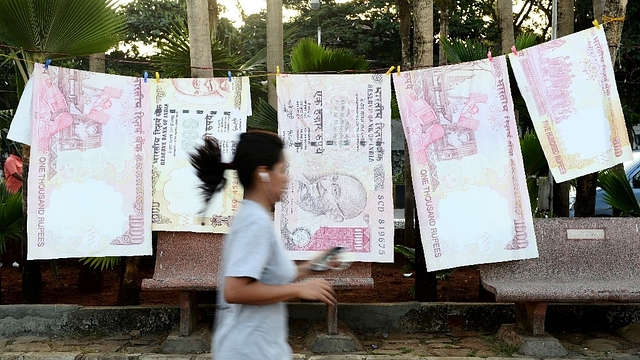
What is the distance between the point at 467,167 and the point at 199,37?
8.88 feet

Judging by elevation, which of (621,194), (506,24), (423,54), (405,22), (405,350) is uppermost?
(405,22)

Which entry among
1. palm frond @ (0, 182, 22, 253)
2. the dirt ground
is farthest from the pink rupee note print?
palm frond @ (0, 182, 22, 253)

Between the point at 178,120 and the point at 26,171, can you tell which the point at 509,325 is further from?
the point at 26,171

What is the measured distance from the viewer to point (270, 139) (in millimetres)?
2807

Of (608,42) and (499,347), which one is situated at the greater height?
(608,42)

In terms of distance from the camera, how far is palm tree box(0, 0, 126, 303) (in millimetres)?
6852

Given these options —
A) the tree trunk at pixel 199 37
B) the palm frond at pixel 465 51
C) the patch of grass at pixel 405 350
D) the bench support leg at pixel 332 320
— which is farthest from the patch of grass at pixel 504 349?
the tree trunk at pixel 199 37

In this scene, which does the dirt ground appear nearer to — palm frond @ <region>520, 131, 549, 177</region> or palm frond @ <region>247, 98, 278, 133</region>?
palm frond @ <region>520, 131, 549, 177</region>

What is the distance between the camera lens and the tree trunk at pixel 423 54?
7352 mm

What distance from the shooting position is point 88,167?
6.64 m

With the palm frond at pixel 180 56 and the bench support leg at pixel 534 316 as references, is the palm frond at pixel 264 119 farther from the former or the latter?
the bench support leg at pixel 534 316

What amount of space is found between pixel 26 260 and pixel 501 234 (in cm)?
423

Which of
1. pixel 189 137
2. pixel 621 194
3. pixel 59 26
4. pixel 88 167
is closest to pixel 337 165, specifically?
pixel 189 137

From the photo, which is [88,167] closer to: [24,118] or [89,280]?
[24,118]
